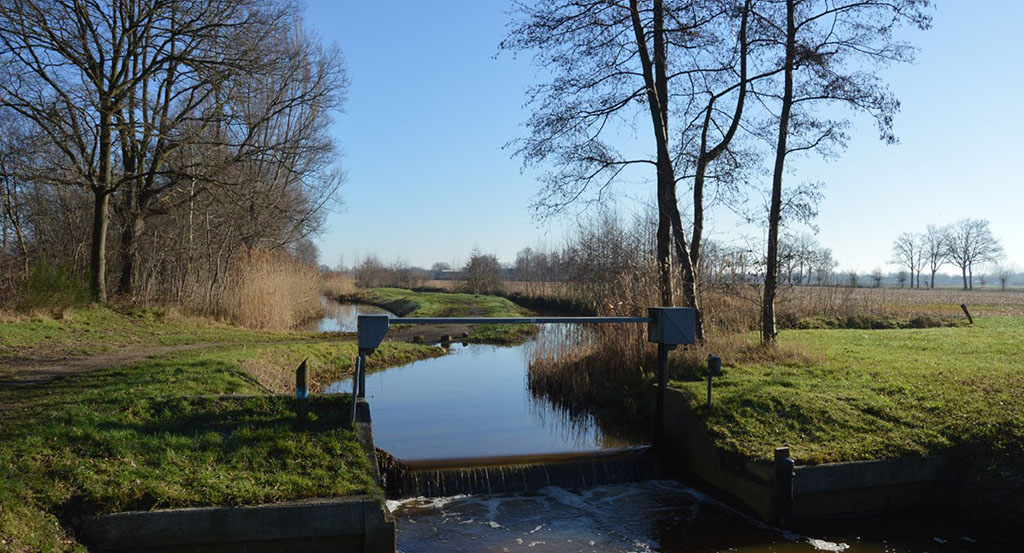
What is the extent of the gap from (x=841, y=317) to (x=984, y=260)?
230 ft

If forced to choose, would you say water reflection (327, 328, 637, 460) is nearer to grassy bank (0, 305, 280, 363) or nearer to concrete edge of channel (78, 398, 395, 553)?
concrete edge of channel (78, 398, 395, 553)

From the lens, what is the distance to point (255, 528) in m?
5.44

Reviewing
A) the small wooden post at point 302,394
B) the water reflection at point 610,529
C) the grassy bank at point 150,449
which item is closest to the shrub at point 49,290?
the grassy bank at point 150,449

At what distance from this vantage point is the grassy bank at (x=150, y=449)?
5.21 meters

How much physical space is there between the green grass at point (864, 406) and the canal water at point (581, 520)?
31.8 inches

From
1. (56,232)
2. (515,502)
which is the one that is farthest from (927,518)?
(56,232)

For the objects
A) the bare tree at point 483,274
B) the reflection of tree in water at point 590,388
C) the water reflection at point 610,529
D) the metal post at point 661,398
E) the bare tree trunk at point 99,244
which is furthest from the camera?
the bare tree at point 483,274

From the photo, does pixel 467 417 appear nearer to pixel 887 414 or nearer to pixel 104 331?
pixel 887 414

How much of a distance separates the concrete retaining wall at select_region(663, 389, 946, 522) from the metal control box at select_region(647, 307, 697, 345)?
155 centimetres

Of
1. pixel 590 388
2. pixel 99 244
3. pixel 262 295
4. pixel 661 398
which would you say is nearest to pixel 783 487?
pixel 661 398

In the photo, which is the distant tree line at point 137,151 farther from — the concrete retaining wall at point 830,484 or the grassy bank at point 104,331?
the concrete retaining wall at point 830,484

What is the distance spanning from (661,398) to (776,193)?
18.5 ft

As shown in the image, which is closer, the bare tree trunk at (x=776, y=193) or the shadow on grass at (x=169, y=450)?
the shadow on grass at (x=169, y=450)

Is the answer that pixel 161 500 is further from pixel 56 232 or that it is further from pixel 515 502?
pixel 56 232
